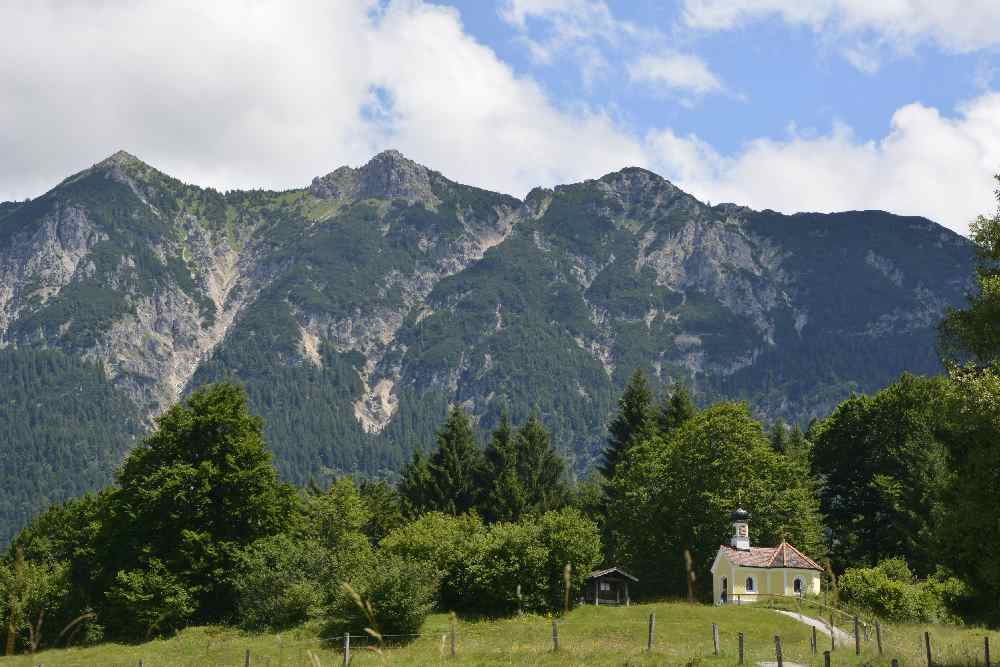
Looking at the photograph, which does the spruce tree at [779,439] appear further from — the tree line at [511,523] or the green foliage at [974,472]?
the green foliage at [974,472]

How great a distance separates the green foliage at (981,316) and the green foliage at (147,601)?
40083 mm

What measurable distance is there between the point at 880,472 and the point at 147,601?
51.8m

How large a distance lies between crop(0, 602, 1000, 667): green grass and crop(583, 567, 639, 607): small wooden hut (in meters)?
7.32

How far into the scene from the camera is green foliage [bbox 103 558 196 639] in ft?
175

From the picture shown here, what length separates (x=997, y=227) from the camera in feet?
91.4

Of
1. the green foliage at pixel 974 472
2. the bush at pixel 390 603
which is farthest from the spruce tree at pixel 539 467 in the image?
the green foliage at pixel 974 472

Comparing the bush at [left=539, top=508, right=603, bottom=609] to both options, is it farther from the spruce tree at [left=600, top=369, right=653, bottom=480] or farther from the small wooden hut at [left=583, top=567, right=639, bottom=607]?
→ the spruce tree at [left=600, top=369, right=653, bottom=480]

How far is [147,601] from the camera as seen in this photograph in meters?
53.5

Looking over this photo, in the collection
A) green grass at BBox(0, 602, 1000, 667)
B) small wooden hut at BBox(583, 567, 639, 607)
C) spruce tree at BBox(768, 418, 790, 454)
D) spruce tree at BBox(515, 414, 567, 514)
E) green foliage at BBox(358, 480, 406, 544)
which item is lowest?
green grass at BBox(0, 602, 1000, 667)

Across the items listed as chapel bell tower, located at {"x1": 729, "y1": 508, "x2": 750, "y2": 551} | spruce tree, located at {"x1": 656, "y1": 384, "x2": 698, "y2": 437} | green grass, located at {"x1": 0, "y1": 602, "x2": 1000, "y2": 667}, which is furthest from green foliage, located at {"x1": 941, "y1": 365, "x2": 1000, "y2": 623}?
spruce tree, located at {"x1": 656, "y1": 384, "x2": 698, "y2": 437}

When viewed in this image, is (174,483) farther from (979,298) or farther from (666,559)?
(979,298)

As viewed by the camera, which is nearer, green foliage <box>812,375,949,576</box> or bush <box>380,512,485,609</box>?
bush <box>380,512,485,609</box>

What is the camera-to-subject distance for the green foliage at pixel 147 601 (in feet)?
175

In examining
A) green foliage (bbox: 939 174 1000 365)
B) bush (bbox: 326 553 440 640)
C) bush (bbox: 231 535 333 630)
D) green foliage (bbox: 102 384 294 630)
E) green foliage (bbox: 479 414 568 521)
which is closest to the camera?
green foliage (bbox: 939 174 1000 365)
